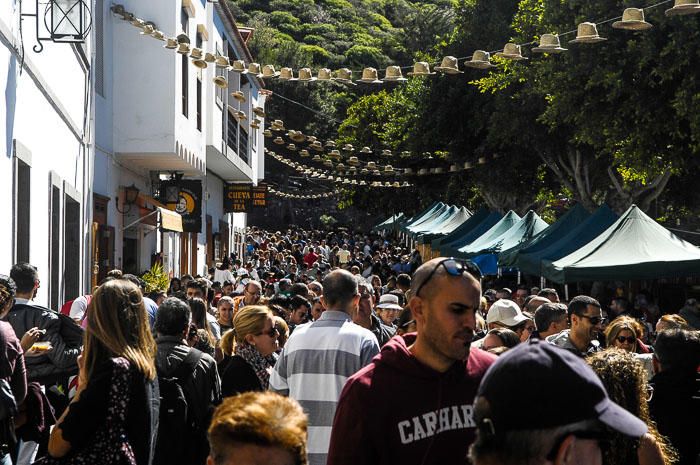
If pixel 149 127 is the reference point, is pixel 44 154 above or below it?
below

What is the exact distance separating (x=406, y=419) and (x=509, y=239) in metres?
20.3

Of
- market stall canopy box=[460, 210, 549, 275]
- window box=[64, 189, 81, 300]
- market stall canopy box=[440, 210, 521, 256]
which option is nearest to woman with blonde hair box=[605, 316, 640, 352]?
window box=[64, 189, 81, 300]

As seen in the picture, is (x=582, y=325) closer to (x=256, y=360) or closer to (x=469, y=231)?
(x=256, y=360)

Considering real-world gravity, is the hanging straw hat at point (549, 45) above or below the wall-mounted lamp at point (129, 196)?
above

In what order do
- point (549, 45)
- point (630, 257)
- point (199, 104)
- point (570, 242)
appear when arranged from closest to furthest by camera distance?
point (630, 257) < point (549, 45) < point (570, 242) < point (199, 104)

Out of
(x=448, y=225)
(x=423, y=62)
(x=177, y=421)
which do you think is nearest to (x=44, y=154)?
(x=423, y=62)

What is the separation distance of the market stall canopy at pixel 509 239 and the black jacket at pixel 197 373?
1643 centimetres

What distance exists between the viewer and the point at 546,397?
2383 mm

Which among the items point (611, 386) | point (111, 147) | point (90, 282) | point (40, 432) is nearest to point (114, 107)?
point (111, 147)

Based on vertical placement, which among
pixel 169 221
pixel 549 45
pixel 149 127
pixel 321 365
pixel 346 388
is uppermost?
pixel 549 45

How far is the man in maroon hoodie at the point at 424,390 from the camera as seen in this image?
13.4 feet

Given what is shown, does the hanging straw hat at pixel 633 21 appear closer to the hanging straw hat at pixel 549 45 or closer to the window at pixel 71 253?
the hanging straw hat at pixel 549 45

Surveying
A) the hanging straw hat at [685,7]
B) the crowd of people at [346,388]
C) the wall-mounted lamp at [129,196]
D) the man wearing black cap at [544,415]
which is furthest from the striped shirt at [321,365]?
the wall-mounted lamp at [129,196]

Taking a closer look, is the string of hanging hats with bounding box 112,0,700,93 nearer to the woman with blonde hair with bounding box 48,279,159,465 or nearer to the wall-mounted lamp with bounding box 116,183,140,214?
A: the wall-mounted lamp with bounding box 116,183,140,214
